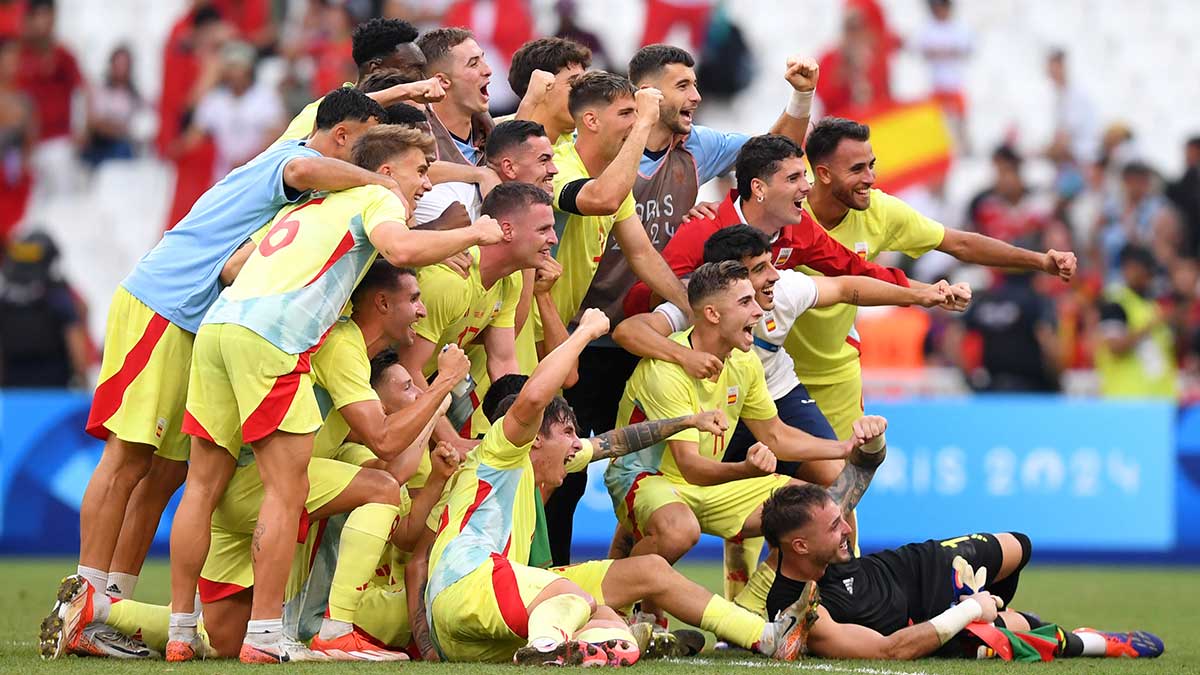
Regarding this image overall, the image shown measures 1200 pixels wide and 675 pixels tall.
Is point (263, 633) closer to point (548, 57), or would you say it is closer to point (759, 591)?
point (759, 591)

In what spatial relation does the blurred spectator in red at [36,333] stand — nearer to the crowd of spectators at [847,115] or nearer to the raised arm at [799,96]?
the crowd of spectators at [847,115]

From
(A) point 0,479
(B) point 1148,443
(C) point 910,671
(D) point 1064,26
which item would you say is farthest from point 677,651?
(D) point 1064,26

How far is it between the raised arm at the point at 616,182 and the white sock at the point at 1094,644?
2.87 metres

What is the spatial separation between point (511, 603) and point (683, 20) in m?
12.4

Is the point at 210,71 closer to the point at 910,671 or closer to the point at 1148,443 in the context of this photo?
the point at 1148,443

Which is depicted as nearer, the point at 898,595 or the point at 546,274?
the point at 898,595

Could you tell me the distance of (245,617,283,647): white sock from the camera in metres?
6.89

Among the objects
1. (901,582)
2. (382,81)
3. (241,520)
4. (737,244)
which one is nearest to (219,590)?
(241,520)

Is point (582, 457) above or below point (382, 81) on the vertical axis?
below

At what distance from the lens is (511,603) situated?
687 cm

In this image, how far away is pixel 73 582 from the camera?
726 cm

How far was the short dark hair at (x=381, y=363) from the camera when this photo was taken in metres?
7.80

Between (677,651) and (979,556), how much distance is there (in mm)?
1473

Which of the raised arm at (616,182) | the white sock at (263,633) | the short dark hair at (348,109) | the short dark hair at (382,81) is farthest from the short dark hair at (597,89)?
the white sock at (263,633)
